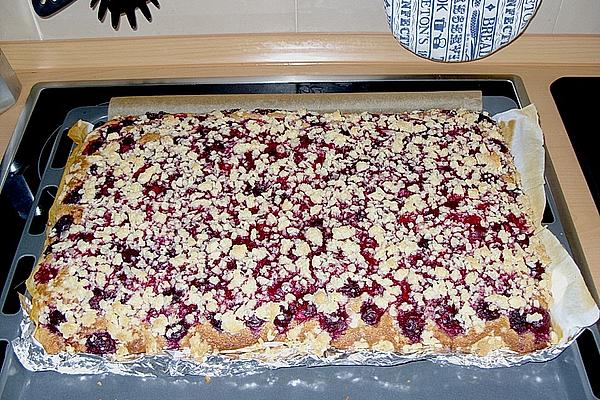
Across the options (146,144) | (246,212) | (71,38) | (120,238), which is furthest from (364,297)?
(71,38)

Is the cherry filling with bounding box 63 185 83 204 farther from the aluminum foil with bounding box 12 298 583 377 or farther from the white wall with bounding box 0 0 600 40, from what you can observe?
the white wall with bounding box 0 0 600 40

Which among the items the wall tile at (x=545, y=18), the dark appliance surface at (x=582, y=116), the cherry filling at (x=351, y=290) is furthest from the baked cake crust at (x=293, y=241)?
the wall tile at (x=545, y=18)

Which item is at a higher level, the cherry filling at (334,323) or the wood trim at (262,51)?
the wood trim at (262,51)

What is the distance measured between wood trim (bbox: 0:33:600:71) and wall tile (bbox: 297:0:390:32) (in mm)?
17

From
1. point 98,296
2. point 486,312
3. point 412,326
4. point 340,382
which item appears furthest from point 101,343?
point 486,312

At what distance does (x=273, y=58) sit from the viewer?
69.6 inches

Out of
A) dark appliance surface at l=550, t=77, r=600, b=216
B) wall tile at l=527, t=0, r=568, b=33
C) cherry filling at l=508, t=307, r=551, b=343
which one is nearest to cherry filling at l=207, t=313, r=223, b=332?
cherry filling at l=508, t=307, r=551, b=343

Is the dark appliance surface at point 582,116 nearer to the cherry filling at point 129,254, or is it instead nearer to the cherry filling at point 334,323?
the cherry filling at point 334,323

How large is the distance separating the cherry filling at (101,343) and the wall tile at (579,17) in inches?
50.1

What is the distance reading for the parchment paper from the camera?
5.32ft

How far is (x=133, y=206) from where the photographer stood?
1.38 meters

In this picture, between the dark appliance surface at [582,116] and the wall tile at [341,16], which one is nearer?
the dark appliance surface at [582,116]

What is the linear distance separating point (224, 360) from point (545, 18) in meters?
1.13

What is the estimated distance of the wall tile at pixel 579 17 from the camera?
171 centimetres
